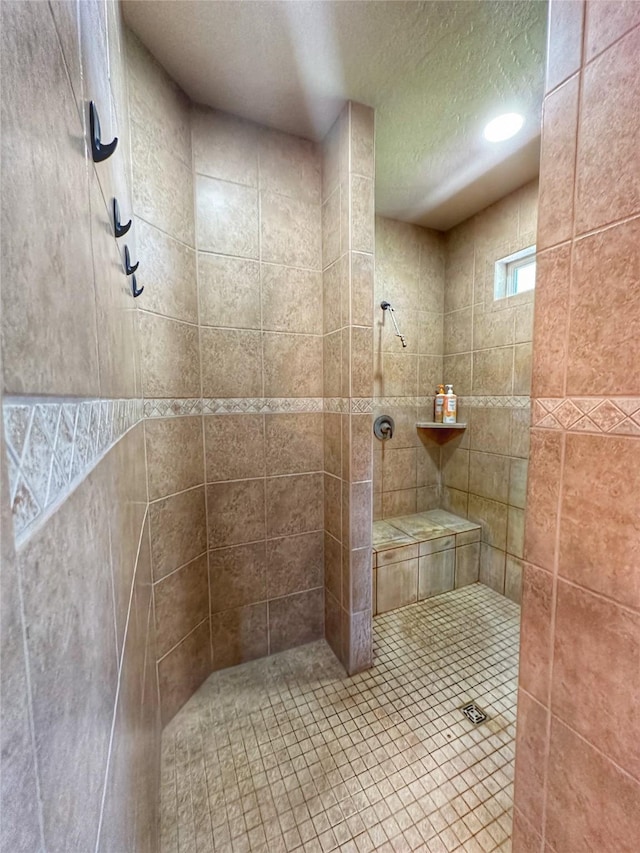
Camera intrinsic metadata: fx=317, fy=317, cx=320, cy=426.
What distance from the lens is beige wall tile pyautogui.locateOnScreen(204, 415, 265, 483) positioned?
131 cm

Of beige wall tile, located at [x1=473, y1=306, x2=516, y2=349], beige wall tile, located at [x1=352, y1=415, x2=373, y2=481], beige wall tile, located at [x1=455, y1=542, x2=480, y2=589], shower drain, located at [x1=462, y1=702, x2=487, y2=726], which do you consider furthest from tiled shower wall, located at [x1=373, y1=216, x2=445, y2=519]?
shower drain, located at [x1=462, y1=702, x2=487, y2=726]

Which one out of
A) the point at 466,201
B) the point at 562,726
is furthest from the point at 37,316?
the point at 466,201

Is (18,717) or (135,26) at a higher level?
(135,26)

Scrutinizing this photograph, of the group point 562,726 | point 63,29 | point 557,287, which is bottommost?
point 562,726

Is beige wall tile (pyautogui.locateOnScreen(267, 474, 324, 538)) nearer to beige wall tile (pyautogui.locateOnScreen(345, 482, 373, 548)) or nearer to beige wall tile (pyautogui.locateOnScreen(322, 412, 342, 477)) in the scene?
beige wall tile (pyautogui.locateOnScreen(322, 412, 342, 477))

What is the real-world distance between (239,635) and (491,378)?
193 centimetres

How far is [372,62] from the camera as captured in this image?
105 cm

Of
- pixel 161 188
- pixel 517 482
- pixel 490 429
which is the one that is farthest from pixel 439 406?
pixel 161 188

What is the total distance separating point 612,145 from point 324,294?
1028 millimetres

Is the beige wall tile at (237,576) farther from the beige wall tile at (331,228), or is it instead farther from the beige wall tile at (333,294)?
the beige wall tile at (331,228)

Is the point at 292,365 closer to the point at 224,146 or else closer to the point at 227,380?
the point at 227,380

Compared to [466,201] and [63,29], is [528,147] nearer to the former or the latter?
[466,201]

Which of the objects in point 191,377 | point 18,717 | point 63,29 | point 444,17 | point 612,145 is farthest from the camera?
point 191,377

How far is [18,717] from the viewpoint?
0.14 m
